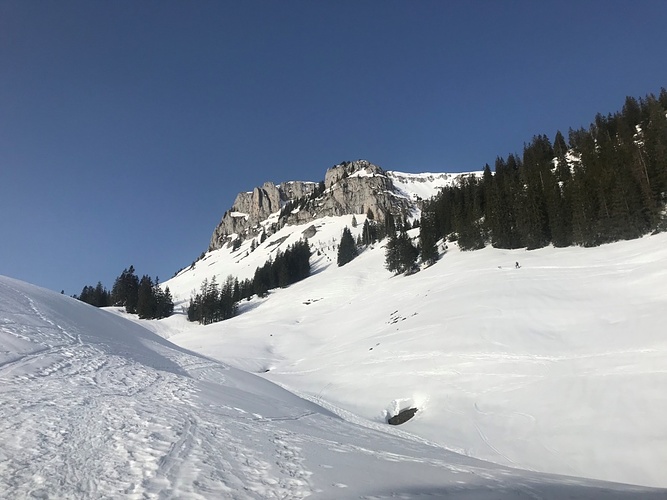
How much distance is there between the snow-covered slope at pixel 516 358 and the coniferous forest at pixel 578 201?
4136 mm

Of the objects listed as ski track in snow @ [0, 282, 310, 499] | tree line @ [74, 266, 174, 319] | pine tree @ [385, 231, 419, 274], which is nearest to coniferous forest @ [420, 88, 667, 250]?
pine tree @ [385, 231, 419, 274]

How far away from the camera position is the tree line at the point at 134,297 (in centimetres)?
7350

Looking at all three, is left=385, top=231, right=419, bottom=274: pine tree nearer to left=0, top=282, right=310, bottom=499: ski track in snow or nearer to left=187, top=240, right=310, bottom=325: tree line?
left=187, top=240, right=310, bottom=325: tree line

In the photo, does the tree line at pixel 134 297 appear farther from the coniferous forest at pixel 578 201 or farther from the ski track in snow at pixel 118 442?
the ski track in snow at pixel 118 442

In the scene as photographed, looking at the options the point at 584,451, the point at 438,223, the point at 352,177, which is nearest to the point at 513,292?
the point at 584,451

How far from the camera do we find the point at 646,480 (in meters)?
9.39

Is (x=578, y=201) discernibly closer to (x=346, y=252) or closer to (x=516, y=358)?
(x=516, y=358)

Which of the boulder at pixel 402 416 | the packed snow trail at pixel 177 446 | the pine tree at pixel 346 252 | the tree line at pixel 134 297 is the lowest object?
the boulder at pixel 402 416

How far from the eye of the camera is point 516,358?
→ 18.6 m

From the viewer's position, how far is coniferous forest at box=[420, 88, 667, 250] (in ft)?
131

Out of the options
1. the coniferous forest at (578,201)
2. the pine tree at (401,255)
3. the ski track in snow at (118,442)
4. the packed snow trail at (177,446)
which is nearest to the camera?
the ski track in snow at (118,442)

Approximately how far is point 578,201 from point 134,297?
261 feet

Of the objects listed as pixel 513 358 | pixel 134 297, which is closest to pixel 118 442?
pixel 513 358

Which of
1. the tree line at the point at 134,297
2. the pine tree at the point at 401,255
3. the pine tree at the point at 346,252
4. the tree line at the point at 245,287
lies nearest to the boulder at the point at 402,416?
the pine tree at the point at 401,255
